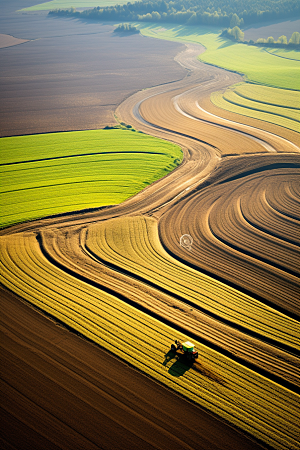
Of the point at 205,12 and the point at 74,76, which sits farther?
the point at 205,12

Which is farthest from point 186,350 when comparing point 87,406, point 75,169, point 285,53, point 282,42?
point 282,42

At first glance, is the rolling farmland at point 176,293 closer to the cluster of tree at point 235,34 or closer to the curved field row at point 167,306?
the curved field row at point 167,306

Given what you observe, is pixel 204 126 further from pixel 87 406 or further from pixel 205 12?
pixel 205 12

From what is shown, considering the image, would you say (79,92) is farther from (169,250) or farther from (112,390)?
(112,390)

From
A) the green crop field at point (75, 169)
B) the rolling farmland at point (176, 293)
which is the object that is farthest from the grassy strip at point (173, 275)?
the green crop field at point (75, 169)

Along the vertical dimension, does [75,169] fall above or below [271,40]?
below

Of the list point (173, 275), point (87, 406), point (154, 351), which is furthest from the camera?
point (173, 275)
